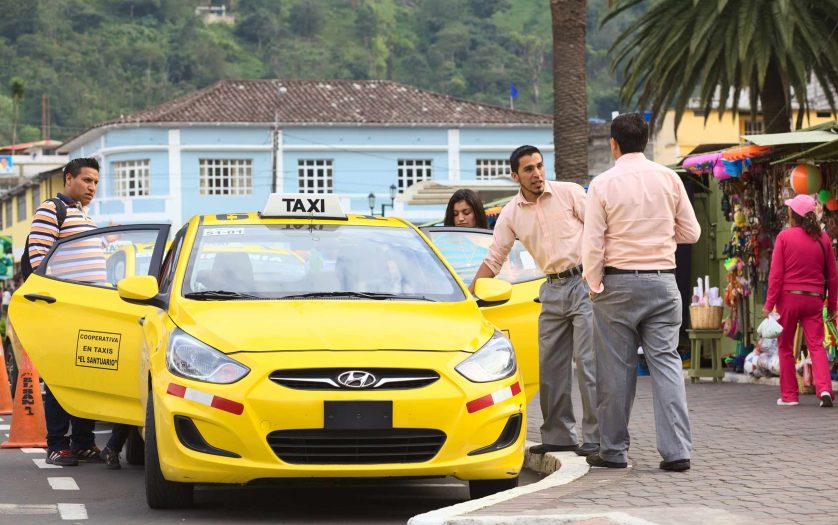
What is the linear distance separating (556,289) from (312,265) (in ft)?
5.71

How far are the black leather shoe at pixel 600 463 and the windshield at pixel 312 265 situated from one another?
1.30 m

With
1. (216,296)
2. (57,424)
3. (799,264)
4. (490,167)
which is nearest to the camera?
(216,296)

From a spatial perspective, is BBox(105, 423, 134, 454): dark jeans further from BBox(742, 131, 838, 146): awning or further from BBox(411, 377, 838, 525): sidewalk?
BBox(742, 131, 838, 146): awning

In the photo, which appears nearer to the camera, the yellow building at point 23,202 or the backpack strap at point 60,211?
the backpack strap at point 60,211

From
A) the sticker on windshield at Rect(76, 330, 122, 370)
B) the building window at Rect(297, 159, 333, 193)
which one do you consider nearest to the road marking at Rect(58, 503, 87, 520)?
the sticker on windshield at Rect(76, 330, 122, 370)

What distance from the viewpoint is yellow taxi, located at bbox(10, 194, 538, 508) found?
7.76m

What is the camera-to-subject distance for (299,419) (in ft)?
25.2

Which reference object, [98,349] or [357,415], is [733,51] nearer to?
[98,349]

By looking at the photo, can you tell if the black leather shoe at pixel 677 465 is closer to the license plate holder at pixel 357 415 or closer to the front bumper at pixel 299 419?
the front bumper at pixel 299 419

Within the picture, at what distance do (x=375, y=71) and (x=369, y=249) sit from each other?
5320 inches

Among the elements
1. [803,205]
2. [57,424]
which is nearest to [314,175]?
[803,205]

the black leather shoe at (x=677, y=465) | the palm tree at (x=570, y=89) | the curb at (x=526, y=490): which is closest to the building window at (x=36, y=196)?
the palm tree at (x=570, y=89)

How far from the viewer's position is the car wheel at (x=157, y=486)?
830cm

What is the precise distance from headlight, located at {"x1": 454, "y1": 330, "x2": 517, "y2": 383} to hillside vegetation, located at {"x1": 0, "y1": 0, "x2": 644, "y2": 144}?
10959cm
